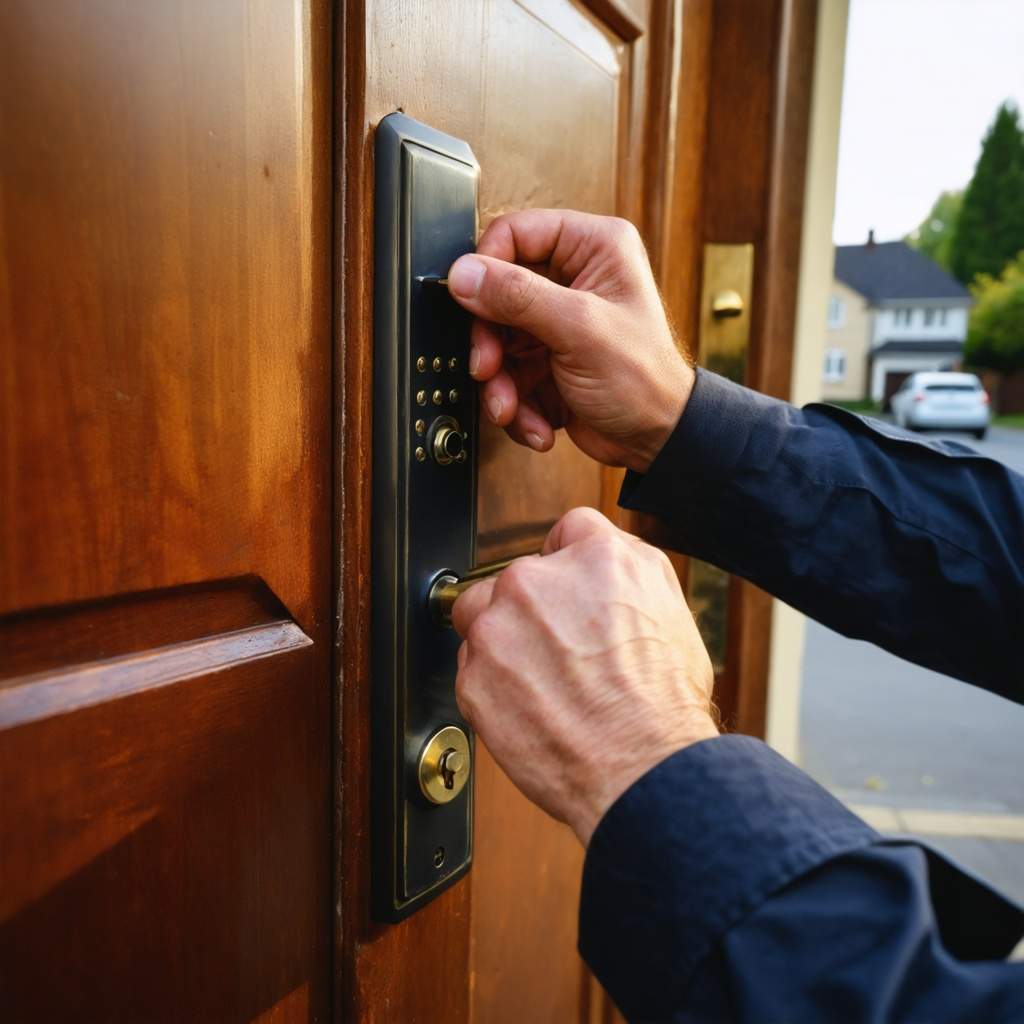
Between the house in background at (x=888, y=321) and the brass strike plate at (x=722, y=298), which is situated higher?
the house in background at (x=888, y=321)

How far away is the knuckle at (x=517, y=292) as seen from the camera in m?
0.59

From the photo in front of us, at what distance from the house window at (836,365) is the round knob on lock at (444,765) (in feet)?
93.4

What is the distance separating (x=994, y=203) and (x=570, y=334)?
30.3m

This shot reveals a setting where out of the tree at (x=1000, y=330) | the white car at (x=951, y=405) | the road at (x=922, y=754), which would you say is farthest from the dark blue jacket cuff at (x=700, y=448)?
the tree at (x=1000, y=330)

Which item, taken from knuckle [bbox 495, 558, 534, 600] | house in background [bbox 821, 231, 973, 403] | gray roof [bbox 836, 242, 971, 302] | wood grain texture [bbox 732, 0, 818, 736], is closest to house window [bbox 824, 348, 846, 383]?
house in background [bbox 821, 231, 973, 403]


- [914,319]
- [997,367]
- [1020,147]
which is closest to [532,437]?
[997,367]

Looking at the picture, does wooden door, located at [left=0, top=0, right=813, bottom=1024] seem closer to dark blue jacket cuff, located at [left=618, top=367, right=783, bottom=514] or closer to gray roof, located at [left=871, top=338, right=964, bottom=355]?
dark blue jacket cuff, located at [left=618, top=367, right=783, bottom=514]

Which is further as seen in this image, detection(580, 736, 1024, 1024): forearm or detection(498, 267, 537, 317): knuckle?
detection(498, 267, 537, 317): knuckle

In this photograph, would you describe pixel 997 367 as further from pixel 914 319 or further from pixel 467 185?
pixel 467 185

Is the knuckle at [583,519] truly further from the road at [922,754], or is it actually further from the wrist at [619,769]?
the road at [922,754]

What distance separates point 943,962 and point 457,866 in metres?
0.36

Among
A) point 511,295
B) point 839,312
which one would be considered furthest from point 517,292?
point 839,312

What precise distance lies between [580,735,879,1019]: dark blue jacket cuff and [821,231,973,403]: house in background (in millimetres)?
27472

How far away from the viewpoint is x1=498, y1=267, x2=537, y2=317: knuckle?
585mm
